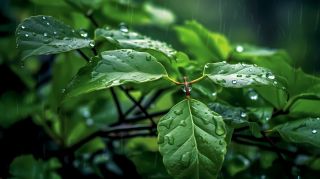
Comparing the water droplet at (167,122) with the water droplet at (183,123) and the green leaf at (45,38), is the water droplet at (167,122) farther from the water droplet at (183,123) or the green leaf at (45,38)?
the green leaf at (45,38)

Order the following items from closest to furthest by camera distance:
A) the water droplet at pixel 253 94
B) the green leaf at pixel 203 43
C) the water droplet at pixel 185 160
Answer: the water droplet at pixel 185 160
the water droplet at pixel 253 94
the green leaf at pixel 203 43

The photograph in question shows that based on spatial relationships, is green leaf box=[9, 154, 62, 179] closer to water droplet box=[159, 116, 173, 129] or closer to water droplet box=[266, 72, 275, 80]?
water droplet box=[159, 116, 173, 129]

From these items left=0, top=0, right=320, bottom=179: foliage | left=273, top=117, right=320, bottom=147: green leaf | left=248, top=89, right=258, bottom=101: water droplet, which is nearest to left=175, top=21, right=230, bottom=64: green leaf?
left=0, top=0, right=320, bottom=179: foliage

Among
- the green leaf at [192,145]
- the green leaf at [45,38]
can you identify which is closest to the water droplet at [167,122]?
the green leaf at [192,145]

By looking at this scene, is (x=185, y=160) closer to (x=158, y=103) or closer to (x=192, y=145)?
(x=192, y=145)

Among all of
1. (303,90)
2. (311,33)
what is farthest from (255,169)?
(311,33)

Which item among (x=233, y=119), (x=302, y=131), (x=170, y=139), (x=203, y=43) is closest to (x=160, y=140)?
(x=170, y=139)

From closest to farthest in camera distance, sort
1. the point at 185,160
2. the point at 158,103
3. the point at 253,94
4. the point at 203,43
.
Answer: the point at 185,160
the point at 253,94
the point at 203,43
the point at 158,103

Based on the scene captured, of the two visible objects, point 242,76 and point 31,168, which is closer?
point 242,76
